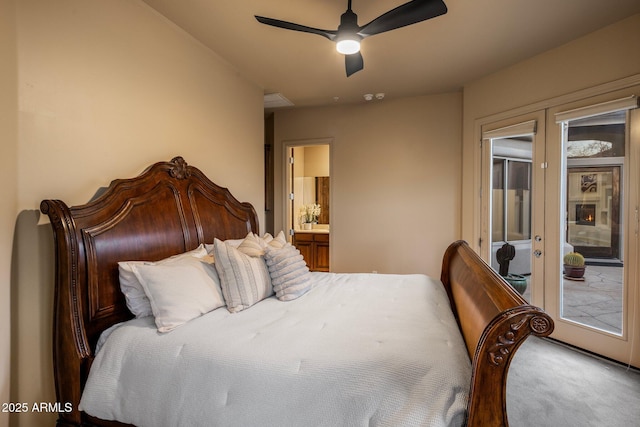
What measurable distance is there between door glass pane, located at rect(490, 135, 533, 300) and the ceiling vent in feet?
8.84

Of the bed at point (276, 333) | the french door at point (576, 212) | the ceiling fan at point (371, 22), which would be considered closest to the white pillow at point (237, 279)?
the bed at point (276, 333)

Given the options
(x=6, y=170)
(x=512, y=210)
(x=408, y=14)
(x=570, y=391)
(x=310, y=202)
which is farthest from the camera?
(x=310, y=202)

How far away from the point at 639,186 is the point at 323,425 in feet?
10.1

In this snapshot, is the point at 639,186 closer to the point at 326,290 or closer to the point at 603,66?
the point at 603,66

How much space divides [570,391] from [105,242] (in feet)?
10.7

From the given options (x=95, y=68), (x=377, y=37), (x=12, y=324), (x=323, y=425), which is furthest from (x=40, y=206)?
(x=377, y=37)

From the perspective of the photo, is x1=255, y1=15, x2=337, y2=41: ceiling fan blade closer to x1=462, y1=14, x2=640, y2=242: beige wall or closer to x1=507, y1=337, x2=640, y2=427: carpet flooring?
x1=462, y1=14, x2=640, y2=242: beige wall

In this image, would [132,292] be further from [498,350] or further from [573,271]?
[573,271]

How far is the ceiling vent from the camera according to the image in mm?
4107

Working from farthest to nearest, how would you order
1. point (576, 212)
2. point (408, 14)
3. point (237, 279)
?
point (576, 212) → point (237, 279) → point (408, 14)

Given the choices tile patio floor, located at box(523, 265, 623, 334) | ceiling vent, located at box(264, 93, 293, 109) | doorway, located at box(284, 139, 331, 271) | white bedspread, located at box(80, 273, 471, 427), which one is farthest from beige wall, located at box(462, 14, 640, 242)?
white bedspread, located at box(80, 273, 471, 427)

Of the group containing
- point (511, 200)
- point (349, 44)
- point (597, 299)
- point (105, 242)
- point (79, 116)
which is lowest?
point (597, 299)

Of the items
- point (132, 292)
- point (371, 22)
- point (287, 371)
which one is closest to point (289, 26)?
point (371, 22)

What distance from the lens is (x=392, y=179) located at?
440 cm
